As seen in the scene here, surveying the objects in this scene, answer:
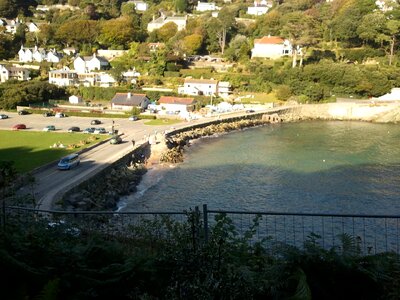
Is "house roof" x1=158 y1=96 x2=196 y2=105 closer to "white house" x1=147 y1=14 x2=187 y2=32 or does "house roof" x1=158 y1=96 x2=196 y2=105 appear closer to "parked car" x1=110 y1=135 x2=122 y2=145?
"parked car" x1=110 y1=135 x2=122 y2=145

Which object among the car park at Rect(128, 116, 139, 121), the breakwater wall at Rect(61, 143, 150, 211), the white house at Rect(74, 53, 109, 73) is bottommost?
the breakwater wall at Rect(61, 143, 150, 211)

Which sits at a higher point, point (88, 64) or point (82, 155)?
point (88, 64)

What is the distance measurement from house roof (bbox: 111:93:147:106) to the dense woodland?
6520 mm

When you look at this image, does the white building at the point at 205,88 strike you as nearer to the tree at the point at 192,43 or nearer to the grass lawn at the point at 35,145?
the tree at the point at 192,43

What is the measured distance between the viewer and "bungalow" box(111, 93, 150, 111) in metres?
36.9

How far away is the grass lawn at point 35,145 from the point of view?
19.4 metres

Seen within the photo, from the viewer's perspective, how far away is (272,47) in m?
48.5

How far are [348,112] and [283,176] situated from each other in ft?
67.8

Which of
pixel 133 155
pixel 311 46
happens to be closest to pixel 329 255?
pixel 133 155

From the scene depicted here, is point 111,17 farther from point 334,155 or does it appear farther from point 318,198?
point 318,198

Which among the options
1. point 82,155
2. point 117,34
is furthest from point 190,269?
point 117,34

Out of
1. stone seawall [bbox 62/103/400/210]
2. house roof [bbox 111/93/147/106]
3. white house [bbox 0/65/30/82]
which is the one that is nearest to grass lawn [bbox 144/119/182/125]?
stone seawall [bbox 62/103/400/210]

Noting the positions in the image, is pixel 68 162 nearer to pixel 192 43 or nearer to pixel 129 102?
pixel 129 102

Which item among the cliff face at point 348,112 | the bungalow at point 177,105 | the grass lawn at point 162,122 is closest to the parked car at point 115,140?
the grass lawn at point 162,122
